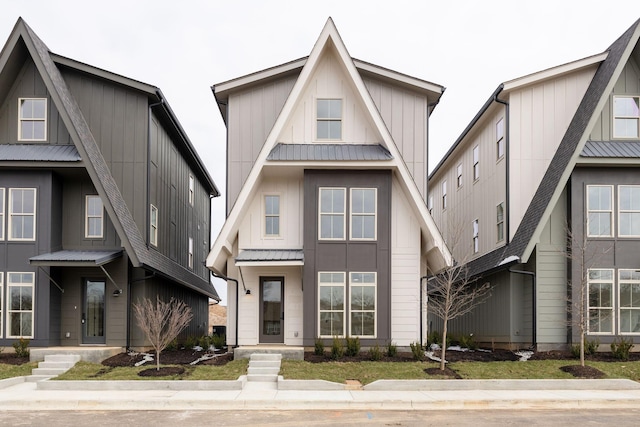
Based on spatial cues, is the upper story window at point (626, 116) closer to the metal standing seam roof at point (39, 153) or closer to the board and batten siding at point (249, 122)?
the board and batten siding at point (249, 122)

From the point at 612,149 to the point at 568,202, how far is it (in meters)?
2.10

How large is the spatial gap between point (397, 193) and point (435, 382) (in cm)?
672

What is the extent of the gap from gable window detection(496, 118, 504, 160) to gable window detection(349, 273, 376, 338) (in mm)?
7159

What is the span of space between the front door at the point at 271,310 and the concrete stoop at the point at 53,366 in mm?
5546

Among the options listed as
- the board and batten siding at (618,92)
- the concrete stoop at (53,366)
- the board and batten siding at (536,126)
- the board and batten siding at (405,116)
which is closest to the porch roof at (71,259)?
the concrete stoop at (53,366)

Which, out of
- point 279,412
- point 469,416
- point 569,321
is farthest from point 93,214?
point 569,321

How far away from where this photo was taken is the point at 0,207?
20.5 m

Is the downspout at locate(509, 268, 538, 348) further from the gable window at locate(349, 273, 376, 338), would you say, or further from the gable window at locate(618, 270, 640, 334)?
the gable window at locate(349, 273, 376, 338)

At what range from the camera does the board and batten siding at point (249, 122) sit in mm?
21625

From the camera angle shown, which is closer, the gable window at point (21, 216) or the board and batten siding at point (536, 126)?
the gable window at point (21, 216)

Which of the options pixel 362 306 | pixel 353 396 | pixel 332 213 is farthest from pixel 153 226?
pixel 353 396

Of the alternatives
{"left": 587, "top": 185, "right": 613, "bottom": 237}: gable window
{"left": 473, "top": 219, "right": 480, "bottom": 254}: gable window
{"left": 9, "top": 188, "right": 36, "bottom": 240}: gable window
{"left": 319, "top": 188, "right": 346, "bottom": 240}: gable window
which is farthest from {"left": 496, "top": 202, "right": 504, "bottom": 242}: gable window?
{"left": 9, "top": 188, "right": 36, "bottom": 240}: gable window

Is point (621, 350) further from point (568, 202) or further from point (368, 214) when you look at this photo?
point (368, 214)

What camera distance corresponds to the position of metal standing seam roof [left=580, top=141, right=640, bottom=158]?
19906mm
